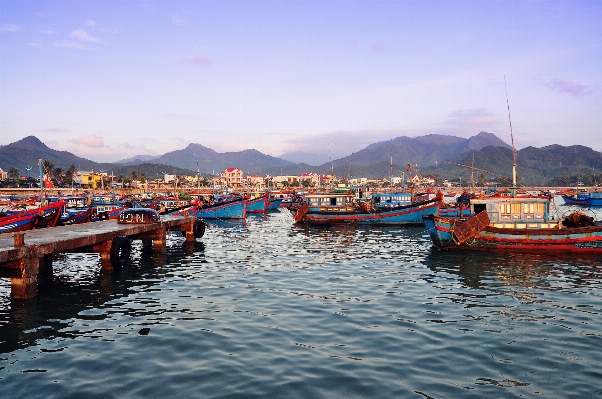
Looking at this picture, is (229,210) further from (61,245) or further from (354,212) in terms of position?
(61,245)

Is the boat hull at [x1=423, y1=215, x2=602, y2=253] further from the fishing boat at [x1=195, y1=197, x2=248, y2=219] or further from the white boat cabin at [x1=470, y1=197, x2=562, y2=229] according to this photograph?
the fishing boat at [x1=195, y1=197, x2=248, y2=219]

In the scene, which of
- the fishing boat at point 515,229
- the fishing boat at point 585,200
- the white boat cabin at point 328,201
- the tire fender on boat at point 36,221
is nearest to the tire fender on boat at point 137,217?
the tire fender on boat at point 36,221

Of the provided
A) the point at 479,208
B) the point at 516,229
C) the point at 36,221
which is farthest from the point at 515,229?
the point at 36,221

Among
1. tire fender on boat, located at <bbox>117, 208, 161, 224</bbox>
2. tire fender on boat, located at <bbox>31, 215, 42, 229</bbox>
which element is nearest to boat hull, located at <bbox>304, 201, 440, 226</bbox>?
tire fender on boat, located at <bbox>117, 208, 161, 224</bbox>

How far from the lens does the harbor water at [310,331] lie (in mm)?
10266

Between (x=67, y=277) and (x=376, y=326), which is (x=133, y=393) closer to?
(x=376, y=326)

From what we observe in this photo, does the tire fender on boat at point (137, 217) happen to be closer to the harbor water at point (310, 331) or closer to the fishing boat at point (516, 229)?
the harbor water at point (310, 331)

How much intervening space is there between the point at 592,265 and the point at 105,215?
137 feet

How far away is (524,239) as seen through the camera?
95.9 ft

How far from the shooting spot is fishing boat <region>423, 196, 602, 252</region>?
28500 mm

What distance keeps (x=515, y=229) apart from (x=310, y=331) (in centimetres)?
2065

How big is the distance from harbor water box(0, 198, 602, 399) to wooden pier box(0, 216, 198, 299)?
86 cm

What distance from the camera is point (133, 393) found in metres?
9.80

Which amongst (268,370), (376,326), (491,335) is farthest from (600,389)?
(268,370)
